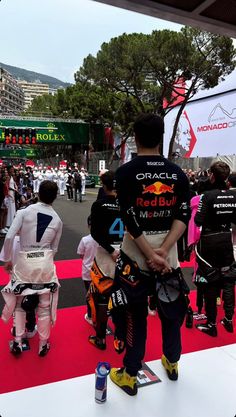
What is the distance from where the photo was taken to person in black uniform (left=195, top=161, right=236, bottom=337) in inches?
134

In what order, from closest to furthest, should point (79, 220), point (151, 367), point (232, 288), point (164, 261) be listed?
point (164, 261) < point (151, 367) < point (232, 288) < point (79, 220)

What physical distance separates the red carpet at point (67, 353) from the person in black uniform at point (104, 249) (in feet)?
0.55

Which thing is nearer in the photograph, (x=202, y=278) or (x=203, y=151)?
(x=202, y=278)

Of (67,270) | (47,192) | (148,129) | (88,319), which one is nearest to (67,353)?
(88,319)

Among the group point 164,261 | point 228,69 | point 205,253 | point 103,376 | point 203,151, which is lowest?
point 103,376

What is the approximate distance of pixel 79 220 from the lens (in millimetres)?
11883

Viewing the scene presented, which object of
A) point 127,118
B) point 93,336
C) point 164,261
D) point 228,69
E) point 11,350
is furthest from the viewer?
point 127,118

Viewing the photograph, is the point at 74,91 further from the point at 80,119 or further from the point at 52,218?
the point at 52,218

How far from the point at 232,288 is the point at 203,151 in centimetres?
2207

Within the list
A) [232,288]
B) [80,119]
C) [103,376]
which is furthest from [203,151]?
[103,376]

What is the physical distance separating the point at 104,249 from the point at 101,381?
1151mm

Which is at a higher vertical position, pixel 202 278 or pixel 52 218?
pixel 52 218

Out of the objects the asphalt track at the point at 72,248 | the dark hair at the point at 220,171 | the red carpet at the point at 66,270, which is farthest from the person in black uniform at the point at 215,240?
the red carpet at the point at 66,270

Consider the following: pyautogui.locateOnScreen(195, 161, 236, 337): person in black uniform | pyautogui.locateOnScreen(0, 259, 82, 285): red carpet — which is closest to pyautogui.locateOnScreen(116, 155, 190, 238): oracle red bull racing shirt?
pyautogui.locateOnScreen(195, 161, 236, 337): person in black uniform
